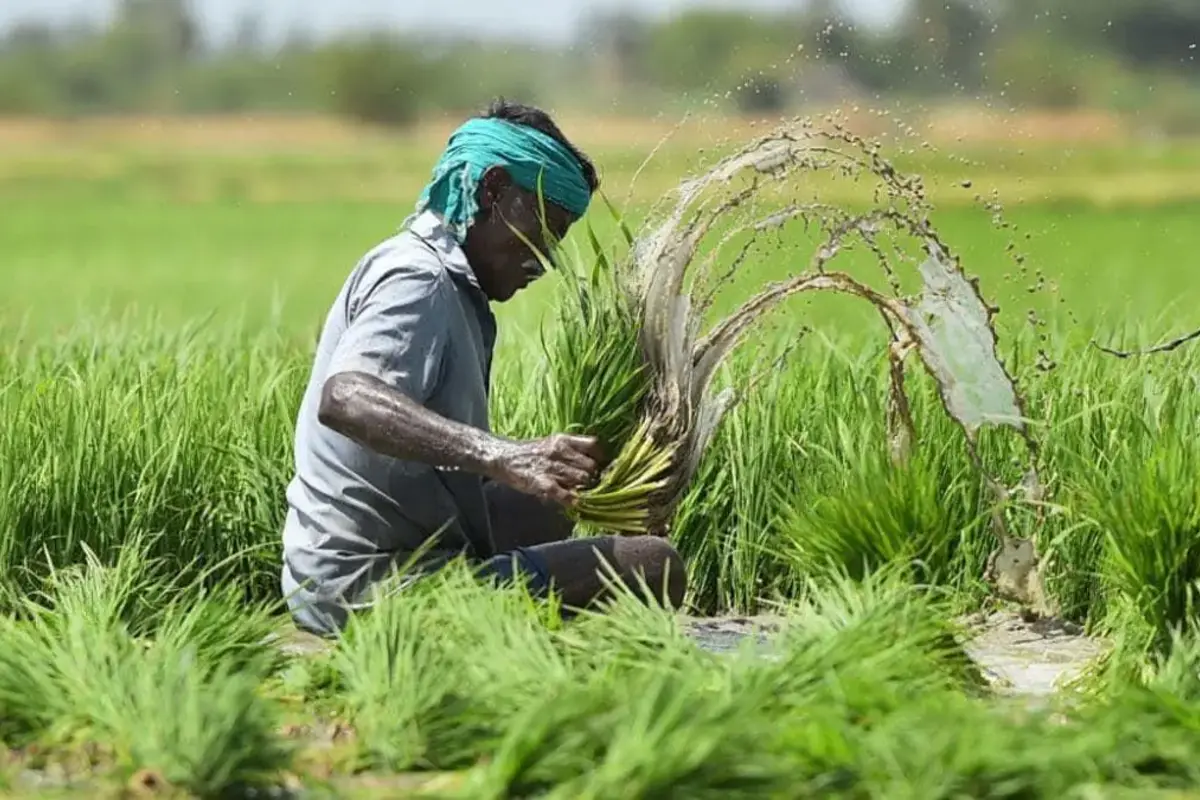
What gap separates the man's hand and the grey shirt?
12.1 inches

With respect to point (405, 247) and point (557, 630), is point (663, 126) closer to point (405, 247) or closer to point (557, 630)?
point (405, 247)

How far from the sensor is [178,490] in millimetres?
6078

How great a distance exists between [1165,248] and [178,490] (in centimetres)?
2176

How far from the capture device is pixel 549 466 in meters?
4.79

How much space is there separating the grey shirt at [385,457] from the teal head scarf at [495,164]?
6 centimetres

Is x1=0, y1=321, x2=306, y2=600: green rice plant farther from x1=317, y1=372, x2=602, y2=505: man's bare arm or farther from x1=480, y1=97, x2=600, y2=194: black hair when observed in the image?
x1=480, y1=97, x2=600, y2=194: black hair

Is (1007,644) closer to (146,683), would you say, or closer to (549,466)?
(549,466)

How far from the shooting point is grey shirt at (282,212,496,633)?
496cm

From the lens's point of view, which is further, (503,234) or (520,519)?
(520,519)

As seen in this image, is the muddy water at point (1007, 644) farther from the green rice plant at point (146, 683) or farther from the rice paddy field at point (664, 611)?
the green rice plant at point (146, 683)

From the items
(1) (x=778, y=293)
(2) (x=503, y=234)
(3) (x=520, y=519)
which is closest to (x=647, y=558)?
(3) (x=520, y=519)

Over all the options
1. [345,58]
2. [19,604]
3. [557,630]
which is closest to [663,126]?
[557,630]

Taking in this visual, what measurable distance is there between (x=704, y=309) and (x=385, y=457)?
923mm

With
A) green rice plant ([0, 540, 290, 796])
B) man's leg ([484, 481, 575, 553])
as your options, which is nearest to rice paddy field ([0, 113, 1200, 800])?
green rice plant ([0, 540, 290, 796])
